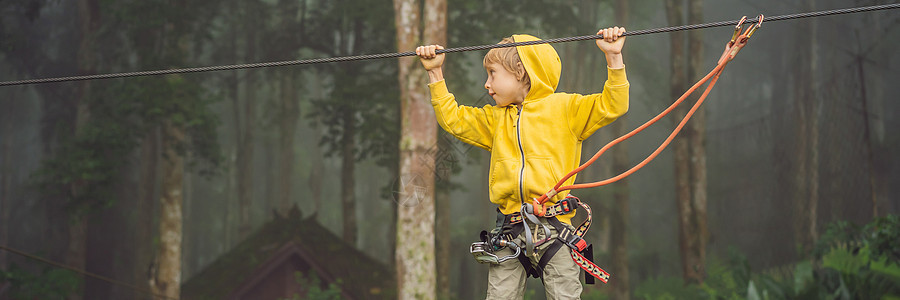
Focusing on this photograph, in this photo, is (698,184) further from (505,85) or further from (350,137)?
(505,85)

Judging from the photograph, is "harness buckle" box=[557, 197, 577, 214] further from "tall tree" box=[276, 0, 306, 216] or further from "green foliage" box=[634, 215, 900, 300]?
"tall tree" box=[276, 0, 306, 216]

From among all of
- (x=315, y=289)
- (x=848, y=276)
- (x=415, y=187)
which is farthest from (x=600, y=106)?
(x=315, y=289)

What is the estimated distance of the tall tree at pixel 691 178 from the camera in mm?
9570

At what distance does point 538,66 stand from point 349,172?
8545 millimetres

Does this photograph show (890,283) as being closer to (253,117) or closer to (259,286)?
(259,286)

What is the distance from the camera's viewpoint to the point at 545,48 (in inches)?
107

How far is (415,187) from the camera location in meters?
Answer: 6.57

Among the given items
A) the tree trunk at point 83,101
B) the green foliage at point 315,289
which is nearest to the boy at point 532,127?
the green foliage at point 315,289

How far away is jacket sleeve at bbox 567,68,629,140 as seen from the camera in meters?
2.46

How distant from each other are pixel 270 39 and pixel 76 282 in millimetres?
4936

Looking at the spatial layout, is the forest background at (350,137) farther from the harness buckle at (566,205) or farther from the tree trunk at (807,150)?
the harness buckle at (566,205)

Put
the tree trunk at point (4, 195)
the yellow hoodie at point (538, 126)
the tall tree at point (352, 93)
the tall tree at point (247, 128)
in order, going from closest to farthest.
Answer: the yellow hoodie at point (538, 126) → the tall tree at point (352, 93) → the tall tree at point (247, 128) → the tree trunk at point (4, 195)

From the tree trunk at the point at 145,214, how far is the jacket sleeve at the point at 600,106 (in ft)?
34.2

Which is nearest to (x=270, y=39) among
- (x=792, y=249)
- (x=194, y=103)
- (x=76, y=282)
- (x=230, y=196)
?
(x=194, y=103)
